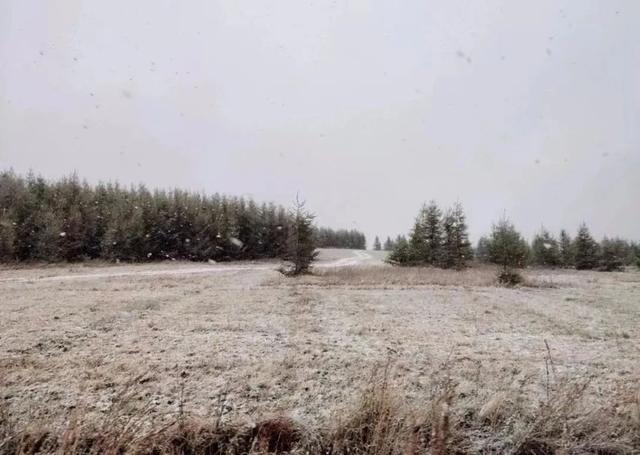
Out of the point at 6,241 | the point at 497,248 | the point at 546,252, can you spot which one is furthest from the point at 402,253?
the point at 6,241

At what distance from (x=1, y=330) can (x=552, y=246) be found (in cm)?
5368

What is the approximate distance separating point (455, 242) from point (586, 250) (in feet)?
65.6

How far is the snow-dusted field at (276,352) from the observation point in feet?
11.5

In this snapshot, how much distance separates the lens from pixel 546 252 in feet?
147

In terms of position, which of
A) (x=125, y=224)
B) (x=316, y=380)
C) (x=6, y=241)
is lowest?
(x=316, y=380)

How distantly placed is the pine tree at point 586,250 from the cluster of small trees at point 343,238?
56909mm

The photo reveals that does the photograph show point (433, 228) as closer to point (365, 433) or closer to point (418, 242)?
point (418, 242)

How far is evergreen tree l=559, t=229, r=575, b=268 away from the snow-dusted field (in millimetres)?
40880

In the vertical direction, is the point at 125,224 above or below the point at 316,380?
above

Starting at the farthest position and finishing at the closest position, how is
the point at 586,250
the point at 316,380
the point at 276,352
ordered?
the point at 586,250, the point at 276,352, the point at 316,380

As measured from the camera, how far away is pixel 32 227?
31688mm

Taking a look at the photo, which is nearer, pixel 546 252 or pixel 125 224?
pixel 125 224

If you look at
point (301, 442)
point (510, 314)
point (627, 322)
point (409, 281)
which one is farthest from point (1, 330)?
point (409, 281)

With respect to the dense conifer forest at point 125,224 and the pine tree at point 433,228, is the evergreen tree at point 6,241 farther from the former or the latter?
the pine tree at point 433,228
